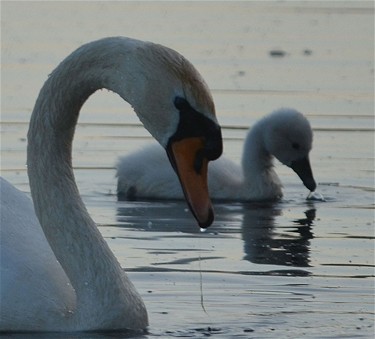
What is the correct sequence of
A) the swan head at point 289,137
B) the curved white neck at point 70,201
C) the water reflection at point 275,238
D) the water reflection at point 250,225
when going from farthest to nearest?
the swan head at point 289,137, the water reflection at point 250,225, the water reflection at point 275,238, the curved white neck at point 70,201

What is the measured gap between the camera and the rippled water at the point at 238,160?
25.9 feet

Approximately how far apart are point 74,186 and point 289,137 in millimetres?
5488

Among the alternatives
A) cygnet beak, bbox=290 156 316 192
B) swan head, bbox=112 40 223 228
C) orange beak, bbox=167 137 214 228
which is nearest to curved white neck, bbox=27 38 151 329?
swan head, bbox=112 40 223 228

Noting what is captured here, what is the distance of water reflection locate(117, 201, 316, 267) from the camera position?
9430 mm

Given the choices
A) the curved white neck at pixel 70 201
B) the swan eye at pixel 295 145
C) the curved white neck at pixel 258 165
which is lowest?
the curved white neck at pixel 258 165

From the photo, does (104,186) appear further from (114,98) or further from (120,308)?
(120,308)

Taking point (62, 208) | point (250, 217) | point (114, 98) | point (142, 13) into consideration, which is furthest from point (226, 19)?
point (62, 208)

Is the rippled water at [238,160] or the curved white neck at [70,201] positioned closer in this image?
the curved white neck at [70,201]

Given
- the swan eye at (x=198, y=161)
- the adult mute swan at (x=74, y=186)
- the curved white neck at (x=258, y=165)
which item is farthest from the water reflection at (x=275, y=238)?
the swan eye at (x=198, y=161)

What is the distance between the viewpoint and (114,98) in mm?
16125

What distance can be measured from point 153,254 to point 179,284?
0.88m

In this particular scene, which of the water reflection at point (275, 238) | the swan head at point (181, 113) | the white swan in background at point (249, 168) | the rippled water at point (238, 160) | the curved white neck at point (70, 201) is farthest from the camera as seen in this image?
the white swan in background at point (249, 168)

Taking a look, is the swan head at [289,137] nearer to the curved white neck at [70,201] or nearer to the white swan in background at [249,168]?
the white swan in background at [249,168]

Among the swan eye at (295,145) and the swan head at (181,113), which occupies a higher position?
the swan head at (181,113)
